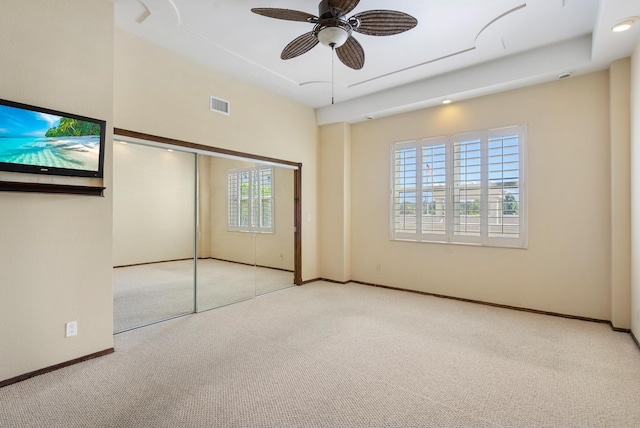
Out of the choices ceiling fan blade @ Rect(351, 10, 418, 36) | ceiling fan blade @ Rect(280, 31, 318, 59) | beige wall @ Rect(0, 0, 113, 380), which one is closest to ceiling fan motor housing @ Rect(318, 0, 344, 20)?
ceiling fan blade @ Rect(351, 10, 418, 36)

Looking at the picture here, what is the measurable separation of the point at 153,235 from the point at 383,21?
11.9 ft

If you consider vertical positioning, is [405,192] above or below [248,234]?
above

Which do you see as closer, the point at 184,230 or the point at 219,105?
the point at 184,230

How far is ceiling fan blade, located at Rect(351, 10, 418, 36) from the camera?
7.81 feet

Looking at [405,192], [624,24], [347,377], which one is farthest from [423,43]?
[347,377]

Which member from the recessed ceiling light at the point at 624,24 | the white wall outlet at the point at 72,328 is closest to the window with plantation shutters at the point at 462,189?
the recessed ceiling light at the point at 624,24

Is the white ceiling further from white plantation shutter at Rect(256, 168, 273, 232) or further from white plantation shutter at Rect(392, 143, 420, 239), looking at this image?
white plantation shutter at Rect(256, 168, 273, 232)

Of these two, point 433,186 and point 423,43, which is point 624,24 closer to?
point 423,43

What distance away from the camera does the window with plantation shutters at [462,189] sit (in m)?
4.20

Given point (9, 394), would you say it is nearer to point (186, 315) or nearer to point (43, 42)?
point (186, 315)

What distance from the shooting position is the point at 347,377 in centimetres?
246

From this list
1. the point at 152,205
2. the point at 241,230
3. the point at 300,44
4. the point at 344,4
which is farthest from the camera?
the point at 241,230

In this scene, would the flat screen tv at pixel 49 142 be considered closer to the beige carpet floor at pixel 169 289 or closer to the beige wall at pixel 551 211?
the beige carpet floor at pixel 169 289

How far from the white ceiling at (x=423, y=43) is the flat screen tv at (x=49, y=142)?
127cm
